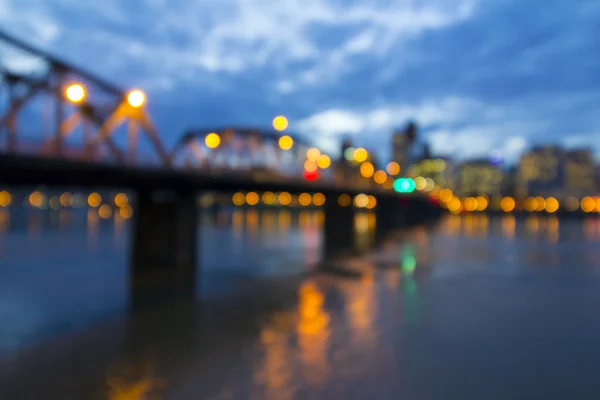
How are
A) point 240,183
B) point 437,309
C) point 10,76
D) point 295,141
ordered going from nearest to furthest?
1. point 437,309
2. point 10,76
3. point 240,183
4. point 295,141

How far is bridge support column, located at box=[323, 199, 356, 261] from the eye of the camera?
62.5 metres

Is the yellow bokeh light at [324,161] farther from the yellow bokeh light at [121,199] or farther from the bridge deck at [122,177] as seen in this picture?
the bridge deck at [122,177]

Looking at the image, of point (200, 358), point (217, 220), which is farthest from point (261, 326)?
point (217, 220)

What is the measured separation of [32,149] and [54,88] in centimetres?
995

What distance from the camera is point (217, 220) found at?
12631 cm

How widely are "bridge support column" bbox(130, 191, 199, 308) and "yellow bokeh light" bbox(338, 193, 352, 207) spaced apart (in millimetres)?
33977

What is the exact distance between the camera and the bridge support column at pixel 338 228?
62.5m

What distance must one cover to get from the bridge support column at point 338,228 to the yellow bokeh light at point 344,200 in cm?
77

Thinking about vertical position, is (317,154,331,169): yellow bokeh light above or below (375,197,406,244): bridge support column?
above

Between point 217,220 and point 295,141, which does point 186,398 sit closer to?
point 295,141

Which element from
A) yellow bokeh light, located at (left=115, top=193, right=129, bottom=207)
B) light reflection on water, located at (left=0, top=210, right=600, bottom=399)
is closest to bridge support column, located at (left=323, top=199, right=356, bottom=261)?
light reflection on water, located at (left=0, top=210, right=600, bottom=399)

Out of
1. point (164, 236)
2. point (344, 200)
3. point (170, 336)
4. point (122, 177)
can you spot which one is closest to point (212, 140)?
point (344, 200)

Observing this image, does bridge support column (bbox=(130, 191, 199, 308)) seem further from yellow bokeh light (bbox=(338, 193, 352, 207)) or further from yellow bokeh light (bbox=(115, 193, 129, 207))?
yellow bokeh light (bbox=(115, 193, 129, 207))

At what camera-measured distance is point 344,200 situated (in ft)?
242
